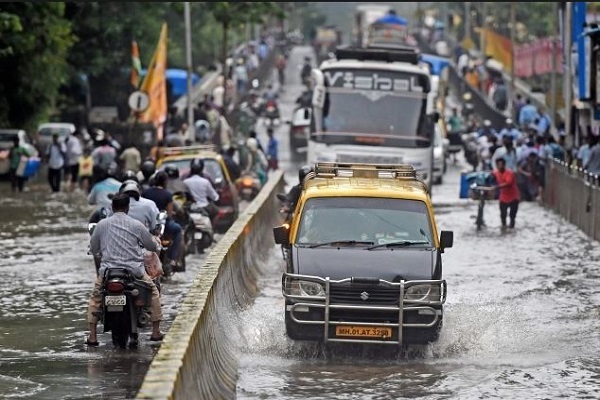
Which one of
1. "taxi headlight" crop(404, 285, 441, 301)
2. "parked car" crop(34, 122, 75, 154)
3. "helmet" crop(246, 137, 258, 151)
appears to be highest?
"taxi headlight" crop(404, 285, 441, 301)

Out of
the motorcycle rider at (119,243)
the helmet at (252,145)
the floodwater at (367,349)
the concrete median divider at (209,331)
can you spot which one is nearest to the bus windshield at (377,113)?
the helmet at (252,145)

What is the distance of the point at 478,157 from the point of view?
46.9m

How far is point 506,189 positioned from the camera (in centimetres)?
2972

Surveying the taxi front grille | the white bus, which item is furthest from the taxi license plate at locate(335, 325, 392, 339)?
the white bus

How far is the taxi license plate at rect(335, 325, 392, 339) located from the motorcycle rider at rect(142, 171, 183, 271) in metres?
5.23

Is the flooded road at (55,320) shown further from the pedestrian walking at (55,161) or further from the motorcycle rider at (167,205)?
the pedestrian walking at (55,161)

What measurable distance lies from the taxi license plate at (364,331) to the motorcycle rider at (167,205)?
5232mm

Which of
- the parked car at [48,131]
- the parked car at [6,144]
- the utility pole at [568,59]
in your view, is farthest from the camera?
the parked car at [48,131]

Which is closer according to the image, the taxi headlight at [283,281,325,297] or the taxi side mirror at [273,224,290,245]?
the taxi headlight at [283,281,325,297]

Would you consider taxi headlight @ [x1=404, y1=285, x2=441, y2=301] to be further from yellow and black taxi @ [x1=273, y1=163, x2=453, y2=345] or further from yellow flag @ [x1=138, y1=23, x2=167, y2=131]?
yellow flag @ [x1=138, y1=23, x2=167, y2=131]

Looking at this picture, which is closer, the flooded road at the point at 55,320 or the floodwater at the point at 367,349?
the flooded road at the point at 55,320

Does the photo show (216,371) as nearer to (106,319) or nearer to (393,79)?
(106,319)

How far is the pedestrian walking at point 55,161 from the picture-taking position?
3738 cm

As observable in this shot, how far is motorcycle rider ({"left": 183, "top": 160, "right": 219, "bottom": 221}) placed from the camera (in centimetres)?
2469
